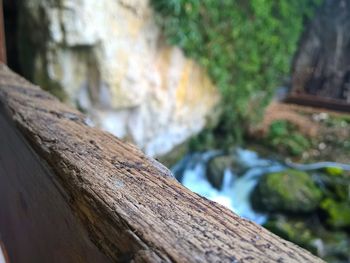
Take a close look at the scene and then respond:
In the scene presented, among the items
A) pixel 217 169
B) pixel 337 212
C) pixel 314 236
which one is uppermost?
pixel 217 169

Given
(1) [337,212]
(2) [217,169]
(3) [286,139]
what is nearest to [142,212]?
(1) [337,212]

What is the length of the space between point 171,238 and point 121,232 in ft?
0.23

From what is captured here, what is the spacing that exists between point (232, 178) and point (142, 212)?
513 centimetres

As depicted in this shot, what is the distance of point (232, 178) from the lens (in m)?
5.49

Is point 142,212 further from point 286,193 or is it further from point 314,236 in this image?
point 286,193

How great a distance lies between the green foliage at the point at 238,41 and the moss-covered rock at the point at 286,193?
1.53m

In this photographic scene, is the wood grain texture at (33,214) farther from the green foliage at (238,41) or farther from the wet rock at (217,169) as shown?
the wet rock at (217,169)

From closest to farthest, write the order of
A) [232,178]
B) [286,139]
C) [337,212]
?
1. [337,212]
2. [232,178]
3. [286,139]

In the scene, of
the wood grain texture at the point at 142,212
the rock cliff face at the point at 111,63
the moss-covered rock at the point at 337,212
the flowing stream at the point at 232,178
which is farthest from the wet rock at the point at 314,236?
the wood grain texture at the point at 142,212

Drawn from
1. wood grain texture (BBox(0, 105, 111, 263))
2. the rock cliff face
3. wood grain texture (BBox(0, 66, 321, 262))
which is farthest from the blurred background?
wood grain texture (BBox(0, 66, 321, 262))

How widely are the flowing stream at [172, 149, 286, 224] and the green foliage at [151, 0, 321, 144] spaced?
29.5 inches

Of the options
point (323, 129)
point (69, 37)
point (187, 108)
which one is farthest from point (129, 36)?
point (323, 129)

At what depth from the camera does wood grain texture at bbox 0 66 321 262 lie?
0.43 m

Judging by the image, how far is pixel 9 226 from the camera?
0.98 meters
